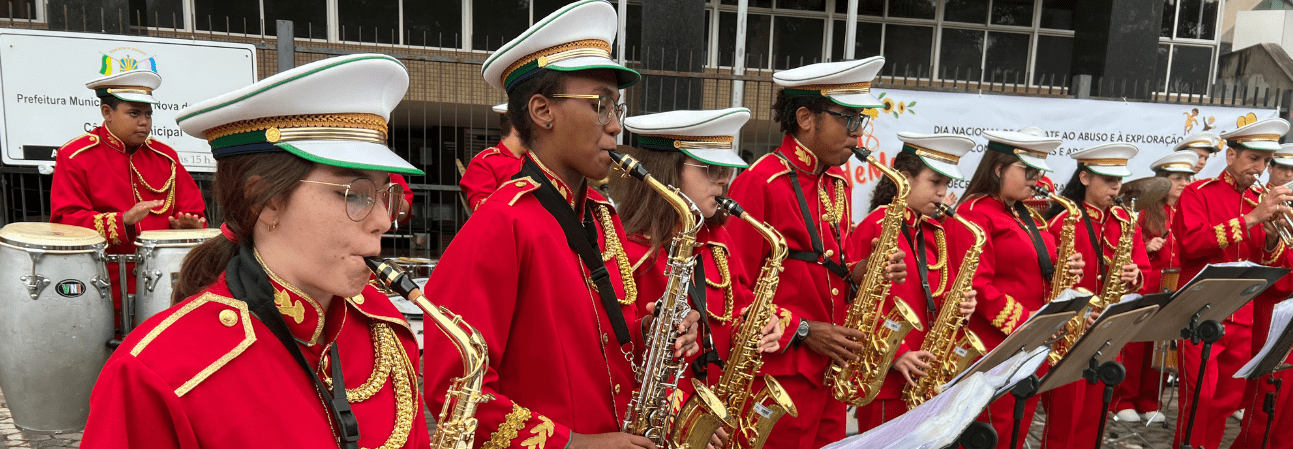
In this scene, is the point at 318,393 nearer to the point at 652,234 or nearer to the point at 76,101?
the point at 652,234

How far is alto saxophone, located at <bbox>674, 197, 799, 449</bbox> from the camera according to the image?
12.3 ft

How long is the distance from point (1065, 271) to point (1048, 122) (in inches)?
129

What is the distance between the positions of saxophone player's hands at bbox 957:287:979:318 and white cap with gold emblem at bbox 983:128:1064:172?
42.4 inches

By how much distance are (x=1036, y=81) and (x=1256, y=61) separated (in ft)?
14.1

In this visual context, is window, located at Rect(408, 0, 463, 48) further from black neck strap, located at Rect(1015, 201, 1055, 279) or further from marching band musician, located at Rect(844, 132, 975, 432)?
black neck strap, located at Rect(1015, 201, 1055, 279)

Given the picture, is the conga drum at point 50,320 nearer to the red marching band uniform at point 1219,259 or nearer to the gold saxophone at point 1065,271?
the gold saxophone at point 1065,271

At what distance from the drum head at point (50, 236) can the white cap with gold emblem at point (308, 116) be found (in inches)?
164

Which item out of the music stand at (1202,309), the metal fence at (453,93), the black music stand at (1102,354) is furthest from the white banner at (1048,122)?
the black music stand at (1102,354)

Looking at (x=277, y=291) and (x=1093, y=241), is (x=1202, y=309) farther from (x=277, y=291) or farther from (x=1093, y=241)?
(x=277, y=291)

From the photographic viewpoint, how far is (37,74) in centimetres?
706

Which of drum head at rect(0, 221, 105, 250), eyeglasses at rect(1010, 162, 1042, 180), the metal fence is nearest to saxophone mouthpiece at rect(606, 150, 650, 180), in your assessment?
eyeglasses at rect(1010, 162, 1042, 180)

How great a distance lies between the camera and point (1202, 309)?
398 centimetres

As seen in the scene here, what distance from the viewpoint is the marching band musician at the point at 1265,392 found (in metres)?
5.89

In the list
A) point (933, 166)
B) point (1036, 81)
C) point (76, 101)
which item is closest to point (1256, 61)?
point (1036, 81)
